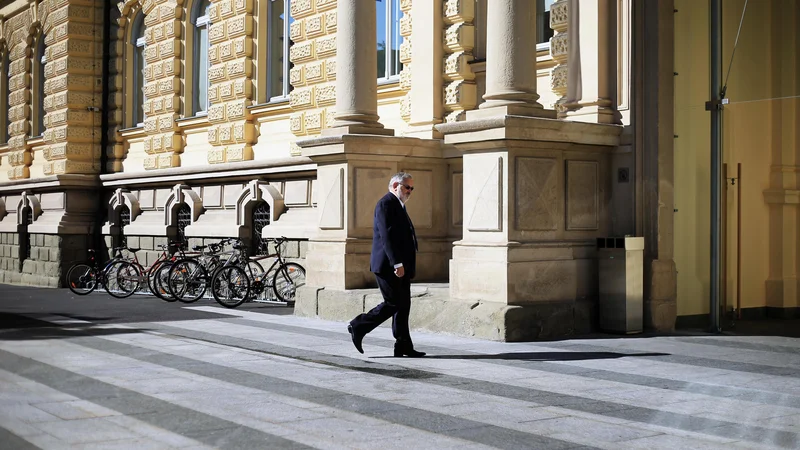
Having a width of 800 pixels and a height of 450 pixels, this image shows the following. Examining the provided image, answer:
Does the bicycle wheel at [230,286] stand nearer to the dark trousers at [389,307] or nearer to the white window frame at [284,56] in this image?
the white window frame at [284,56]

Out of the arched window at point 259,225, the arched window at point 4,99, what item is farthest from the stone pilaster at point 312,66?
the arched window at point 4,99

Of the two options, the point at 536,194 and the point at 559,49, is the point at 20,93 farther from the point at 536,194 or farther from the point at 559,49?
the point at 536,194

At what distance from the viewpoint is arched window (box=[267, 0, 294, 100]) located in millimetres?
20094

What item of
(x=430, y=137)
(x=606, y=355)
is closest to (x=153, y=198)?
(x=430, y=137)

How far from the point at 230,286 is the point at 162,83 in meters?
8.32

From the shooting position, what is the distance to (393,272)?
10367 millimetres

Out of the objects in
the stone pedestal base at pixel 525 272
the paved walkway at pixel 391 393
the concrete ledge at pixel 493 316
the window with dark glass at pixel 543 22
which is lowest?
the paved walkway at pixel 391 393

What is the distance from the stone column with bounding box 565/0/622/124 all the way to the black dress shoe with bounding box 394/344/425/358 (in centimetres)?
401

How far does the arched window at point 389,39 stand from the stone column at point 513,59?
4730mm

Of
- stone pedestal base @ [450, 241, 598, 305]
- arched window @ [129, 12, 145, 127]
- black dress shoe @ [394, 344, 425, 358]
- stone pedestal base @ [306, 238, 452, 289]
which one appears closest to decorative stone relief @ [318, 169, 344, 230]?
stone pedestal base @ [306, 238, 452, 289]

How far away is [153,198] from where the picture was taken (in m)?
23.5

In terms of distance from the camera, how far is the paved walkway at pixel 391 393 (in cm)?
630

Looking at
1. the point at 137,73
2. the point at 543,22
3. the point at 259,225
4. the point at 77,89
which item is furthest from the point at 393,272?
the point at 77,89

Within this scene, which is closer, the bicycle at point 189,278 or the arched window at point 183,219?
the bicycle at point 189,278
